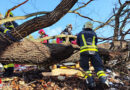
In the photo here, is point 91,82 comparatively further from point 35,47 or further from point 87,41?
point 35,47

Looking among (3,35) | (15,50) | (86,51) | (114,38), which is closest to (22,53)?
(15,50)

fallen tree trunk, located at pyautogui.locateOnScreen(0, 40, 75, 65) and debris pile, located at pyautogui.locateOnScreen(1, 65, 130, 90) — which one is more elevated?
fallen tree trunk, located at pyautogui.locateOnScreen(0, 40, 75, 65)

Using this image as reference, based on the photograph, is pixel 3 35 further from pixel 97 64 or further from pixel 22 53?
pixel 97 64

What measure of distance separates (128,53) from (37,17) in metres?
3.74

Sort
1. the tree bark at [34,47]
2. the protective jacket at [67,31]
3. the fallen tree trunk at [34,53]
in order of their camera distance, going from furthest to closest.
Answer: the protective jacket at [67,31]
the fallen tree trunk at [34,53]
the tree bark at [34,47]

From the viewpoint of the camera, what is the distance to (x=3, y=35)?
354 centimetres

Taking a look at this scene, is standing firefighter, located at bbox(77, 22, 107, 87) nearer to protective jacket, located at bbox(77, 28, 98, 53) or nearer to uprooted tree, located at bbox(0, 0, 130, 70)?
protective jacket, located at bbox(77, 28, 98, 53)

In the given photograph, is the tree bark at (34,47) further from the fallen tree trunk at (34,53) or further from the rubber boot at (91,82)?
the rubber boot at (91,82)

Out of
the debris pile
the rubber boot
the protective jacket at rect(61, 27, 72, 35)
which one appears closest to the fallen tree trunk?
the debris pile

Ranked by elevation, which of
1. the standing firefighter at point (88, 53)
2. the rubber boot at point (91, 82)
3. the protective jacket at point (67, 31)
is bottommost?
the rubber boot at point (91, 82)

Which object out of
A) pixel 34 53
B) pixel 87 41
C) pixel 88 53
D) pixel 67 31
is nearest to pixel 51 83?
pixel 34 53

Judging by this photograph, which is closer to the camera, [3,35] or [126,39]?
[3,35]

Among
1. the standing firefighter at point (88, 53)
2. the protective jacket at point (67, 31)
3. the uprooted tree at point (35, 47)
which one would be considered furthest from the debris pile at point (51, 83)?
the protective jacket at point (67, 31)

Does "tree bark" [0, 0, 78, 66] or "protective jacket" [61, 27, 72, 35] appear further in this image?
"protective jacket" [61, 27, 72, 35]
